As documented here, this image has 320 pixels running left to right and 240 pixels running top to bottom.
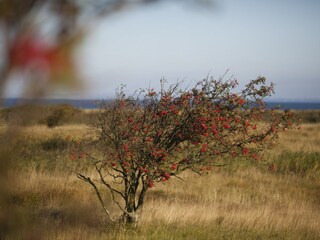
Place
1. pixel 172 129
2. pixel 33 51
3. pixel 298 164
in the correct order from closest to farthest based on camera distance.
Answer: pixel 33 51 → pixel 172 129 → pixel 298 164

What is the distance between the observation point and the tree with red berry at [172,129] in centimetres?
598

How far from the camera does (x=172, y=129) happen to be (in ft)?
20.5

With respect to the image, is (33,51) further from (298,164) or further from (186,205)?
(298,164)

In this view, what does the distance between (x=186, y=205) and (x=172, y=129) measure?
8.30 feet

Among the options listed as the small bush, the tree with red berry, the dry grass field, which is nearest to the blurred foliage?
the dry grass field

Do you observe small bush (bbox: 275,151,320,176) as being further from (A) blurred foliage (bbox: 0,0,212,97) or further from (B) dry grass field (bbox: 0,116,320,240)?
(A) blurred foliage (bbox: 0,0,212,97)

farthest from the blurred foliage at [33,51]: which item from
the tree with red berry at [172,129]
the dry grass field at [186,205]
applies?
the tree with red berry at [172,129]

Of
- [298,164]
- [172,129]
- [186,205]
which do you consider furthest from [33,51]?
[298,164]

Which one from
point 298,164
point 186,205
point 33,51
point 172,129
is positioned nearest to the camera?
point 33,51

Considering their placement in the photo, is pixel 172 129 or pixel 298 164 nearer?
pixel 172 129

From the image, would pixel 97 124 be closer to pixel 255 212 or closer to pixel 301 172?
pixel 255 212

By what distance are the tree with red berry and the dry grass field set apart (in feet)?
2.08

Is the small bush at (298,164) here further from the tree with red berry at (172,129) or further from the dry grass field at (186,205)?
the tree with red berry at (172,129)

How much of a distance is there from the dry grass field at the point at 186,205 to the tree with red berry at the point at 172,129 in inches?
24.9
